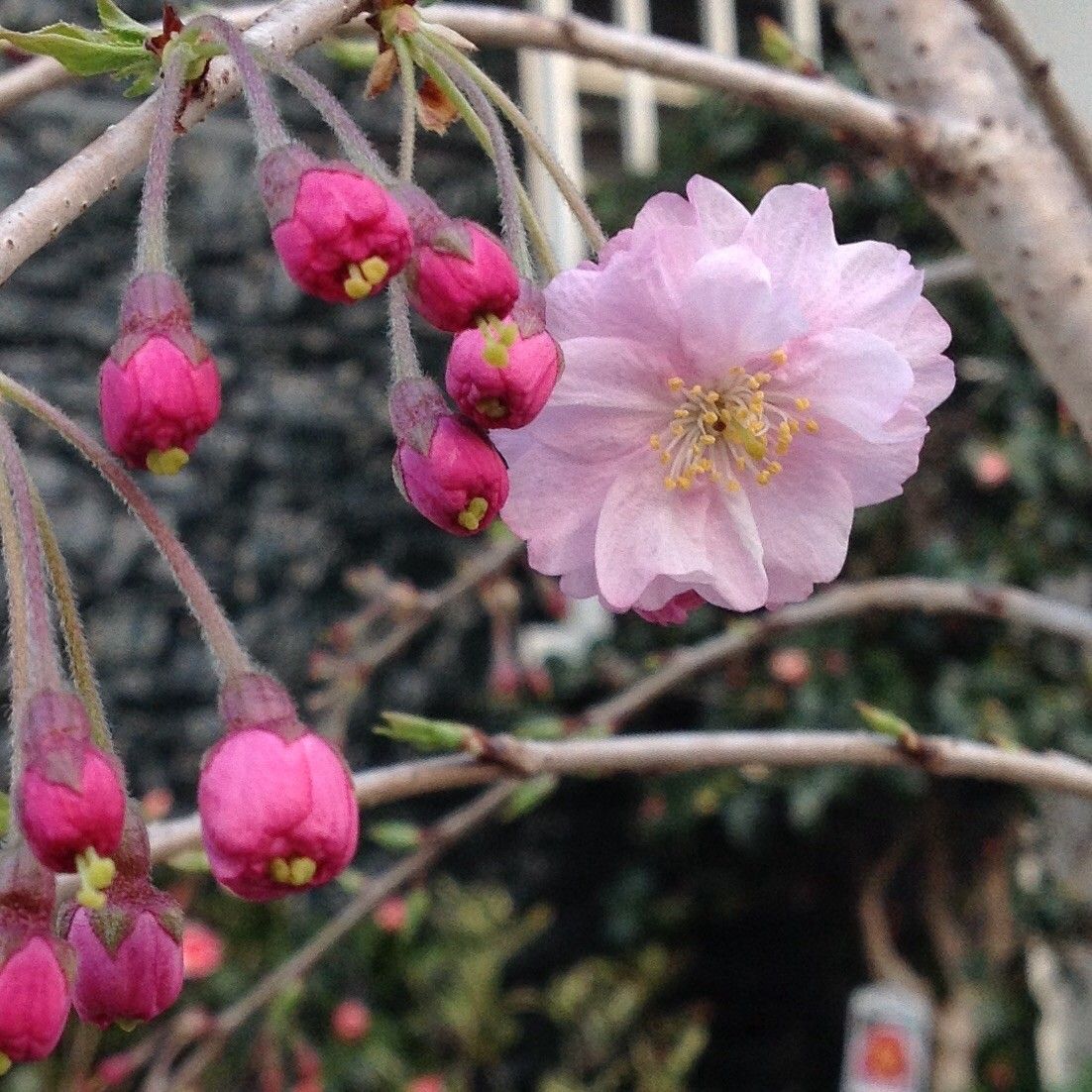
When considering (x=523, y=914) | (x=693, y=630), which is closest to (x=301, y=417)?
(x=693, y=630)

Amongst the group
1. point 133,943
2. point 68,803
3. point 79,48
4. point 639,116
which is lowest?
point 639,116

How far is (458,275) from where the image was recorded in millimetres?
632

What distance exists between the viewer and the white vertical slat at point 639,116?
4348mm

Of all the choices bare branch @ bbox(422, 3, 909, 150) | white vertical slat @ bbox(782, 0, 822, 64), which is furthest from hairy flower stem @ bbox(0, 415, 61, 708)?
white vertical slat @ bbox(782, 0, 822, 64)

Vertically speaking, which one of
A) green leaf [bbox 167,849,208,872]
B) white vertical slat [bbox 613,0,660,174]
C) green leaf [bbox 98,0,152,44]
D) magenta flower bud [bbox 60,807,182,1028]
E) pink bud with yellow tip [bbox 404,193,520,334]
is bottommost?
white vertical slat [bbox 613,0,660,174]

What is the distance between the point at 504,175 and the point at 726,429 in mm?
241

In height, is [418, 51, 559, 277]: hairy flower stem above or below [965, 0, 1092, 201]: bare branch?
above

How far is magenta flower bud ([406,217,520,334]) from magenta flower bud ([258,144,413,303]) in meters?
0.02

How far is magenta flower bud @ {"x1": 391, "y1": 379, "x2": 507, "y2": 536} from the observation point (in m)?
0.69

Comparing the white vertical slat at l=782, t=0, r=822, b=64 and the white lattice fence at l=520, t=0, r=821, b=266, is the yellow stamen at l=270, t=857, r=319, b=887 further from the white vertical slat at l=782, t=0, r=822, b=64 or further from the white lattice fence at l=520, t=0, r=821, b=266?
the white vertical slat at l=782, t=0, r=822, b=64

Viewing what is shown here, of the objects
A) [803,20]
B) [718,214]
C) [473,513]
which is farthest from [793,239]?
[803,20]

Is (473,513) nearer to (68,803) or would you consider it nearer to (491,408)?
(491,408)

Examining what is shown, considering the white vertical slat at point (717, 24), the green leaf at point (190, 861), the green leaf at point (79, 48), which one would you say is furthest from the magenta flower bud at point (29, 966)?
the white vertical slat at point (717, 24)

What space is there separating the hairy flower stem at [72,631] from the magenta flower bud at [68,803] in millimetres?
65
